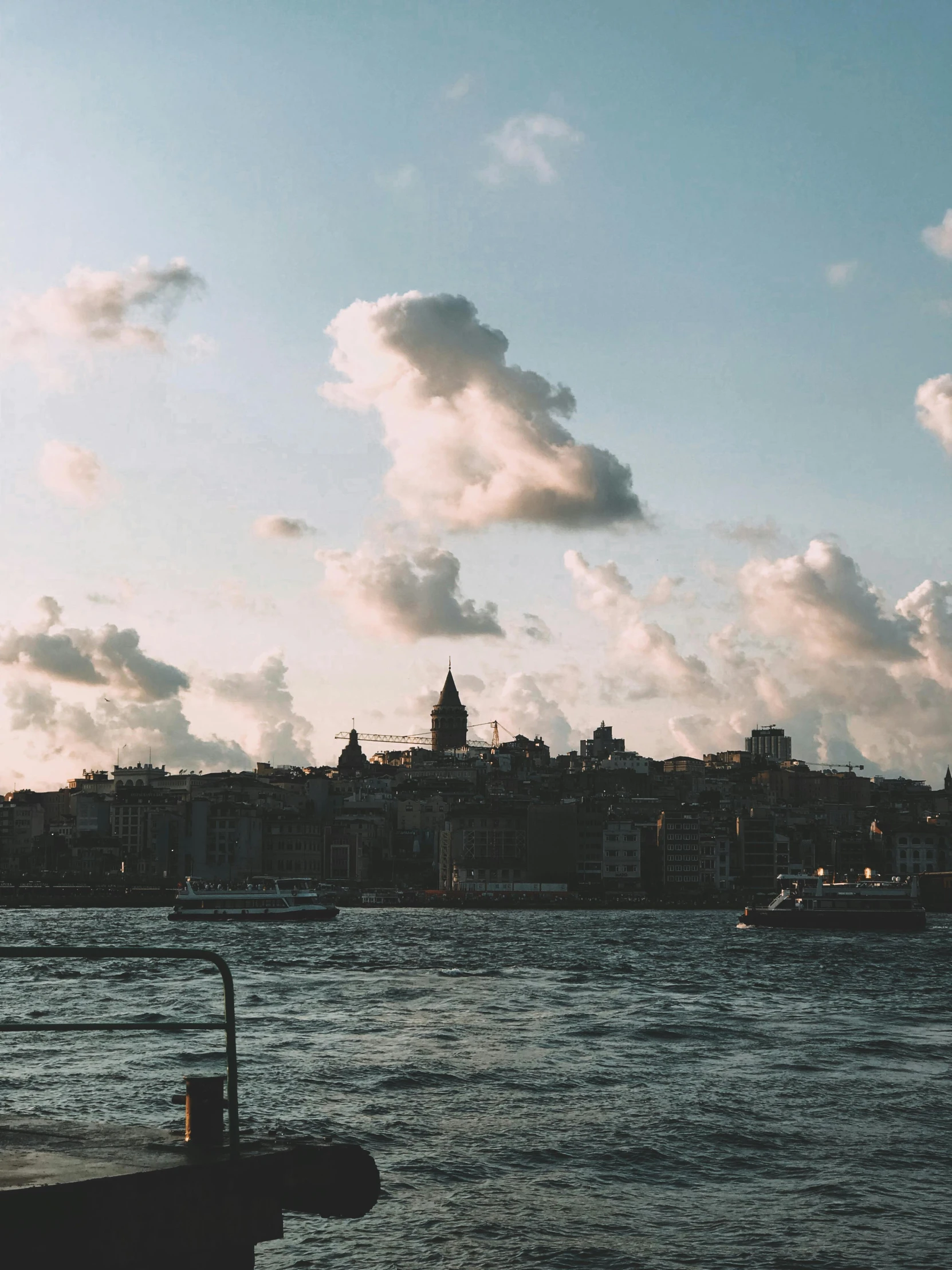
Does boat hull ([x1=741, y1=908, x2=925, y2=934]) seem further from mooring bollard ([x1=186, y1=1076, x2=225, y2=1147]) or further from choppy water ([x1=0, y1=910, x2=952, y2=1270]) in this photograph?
mooring bollard ([x1=186, y1=1076, x2=225, y2=1147])

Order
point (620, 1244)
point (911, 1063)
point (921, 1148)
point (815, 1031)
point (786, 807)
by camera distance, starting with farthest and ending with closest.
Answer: point (786, 807) → point (815, 1031) → point (911, 1063) → point (921, 1148) → point (620, 1244)

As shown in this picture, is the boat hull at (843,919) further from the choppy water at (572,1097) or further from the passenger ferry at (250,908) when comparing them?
the choppy water at (572,1097)

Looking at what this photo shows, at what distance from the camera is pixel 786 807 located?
614 ft

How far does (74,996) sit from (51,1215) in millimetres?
34172

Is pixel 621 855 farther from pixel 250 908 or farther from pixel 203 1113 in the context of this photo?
pixel 203 1113

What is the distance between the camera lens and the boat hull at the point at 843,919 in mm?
90188

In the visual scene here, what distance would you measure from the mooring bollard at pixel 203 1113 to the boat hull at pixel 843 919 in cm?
8747

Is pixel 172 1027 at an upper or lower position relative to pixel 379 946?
upper

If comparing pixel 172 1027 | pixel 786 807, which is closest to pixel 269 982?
pixel 172 1027

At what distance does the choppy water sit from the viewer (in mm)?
13117

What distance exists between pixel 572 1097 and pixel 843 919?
74.1m

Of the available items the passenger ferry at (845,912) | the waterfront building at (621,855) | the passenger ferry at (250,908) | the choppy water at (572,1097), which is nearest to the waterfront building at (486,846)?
the waterfront building at (621,855)

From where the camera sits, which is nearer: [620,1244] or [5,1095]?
[620,1244]

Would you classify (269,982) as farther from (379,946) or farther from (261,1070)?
(379,946)
